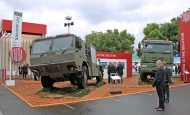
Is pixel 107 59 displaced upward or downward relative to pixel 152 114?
upward

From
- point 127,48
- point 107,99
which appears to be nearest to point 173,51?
point 107,99

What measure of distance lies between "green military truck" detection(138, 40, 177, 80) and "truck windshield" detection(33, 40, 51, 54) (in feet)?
23.1

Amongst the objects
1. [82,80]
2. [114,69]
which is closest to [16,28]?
[114,69]

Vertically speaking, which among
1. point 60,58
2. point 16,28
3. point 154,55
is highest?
point 16,28

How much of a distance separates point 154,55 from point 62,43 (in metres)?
7.06

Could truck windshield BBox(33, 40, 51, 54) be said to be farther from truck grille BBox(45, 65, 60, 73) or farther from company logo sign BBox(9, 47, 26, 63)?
company logo sign BBox(9, 47, 26, 63)

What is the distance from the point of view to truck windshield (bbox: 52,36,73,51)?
40.3 ft

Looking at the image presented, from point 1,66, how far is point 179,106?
20.0 meters

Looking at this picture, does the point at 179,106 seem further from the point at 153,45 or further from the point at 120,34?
the point at 120,34

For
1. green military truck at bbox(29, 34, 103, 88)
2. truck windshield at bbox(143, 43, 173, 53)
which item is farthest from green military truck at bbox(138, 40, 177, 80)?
green military truck at bbox(29, 34, 103, 88)

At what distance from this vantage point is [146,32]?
4350 centimetres

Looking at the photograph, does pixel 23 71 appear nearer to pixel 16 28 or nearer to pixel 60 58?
pixel 16 28

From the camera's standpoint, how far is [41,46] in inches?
510

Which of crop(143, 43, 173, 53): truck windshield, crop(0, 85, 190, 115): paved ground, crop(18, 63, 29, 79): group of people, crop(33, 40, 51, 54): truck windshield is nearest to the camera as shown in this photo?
crop(0, 85, 190, 115): paved ground
